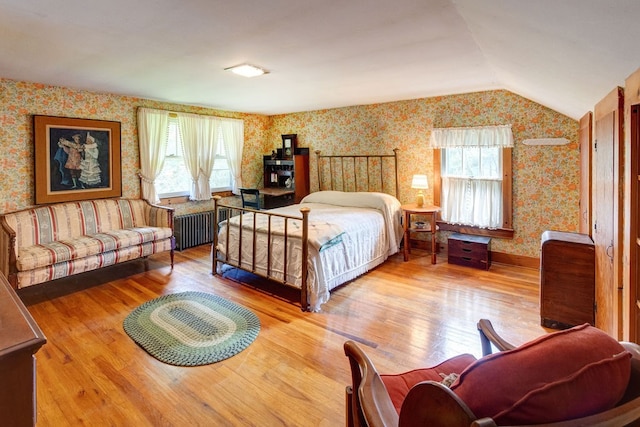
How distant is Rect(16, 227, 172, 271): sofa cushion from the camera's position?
3.38 meters

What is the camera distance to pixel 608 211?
2090mm

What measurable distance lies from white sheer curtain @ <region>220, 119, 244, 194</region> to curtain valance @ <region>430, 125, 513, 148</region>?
3.34 metres

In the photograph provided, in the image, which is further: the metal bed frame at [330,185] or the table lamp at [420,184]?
the table lamp at [420,184]

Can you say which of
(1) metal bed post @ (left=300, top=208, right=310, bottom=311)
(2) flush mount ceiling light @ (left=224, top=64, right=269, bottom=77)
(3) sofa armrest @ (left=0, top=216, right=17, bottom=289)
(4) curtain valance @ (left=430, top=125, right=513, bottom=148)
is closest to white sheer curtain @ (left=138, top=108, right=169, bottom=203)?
(3) sofa armrest @ (left=0, top=216, right=17, bottom=289)

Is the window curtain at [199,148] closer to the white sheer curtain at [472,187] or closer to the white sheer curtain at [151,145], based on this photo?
the white sheer curtain at [151,145]

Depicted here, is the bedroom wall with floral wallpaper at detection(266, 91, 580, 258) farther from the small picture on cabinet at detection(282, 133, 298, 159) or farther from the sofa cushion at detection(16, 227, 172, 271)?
the sofa cushion at detection(16, 227, 172, 271)

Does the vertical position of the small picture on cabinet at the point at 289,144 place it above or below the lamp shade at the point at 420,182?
above

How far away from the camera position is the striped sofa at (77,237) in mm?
3385

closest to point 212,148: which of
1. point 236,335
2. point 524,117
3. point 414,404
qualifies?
point 236,335

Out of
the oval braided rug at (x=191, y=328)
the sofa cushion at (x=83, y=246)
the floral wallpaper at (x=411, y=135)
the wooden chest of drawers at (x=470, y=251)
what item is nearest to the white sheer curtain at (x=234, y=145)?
the floral wallpaper at (x=411, y=135)

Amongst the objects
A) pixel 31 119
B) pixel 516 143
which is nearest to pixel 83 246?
pixel 31 119

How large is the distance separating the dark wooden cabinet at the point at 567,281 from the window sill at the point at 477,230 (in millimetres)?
1539

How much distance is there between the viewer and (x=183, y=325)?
3.00m

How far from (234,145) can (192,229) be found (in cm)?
170
